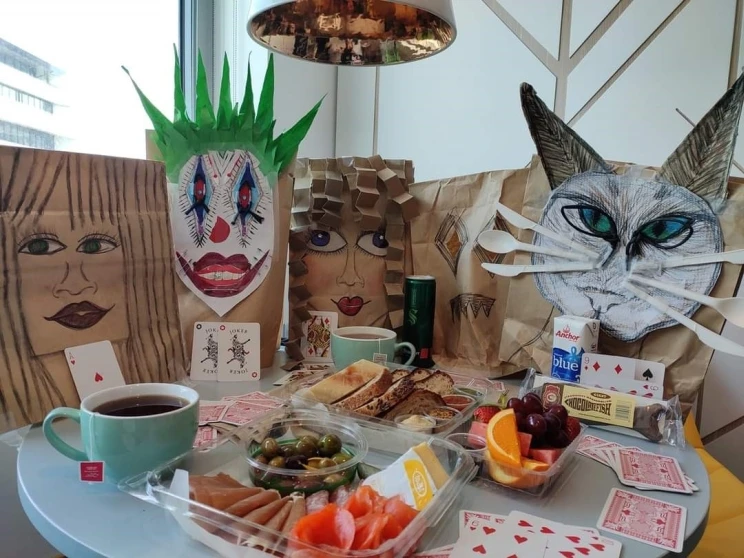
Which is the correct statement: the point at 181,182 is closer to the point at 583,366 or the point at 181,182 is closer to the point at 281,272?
the point at 281,272

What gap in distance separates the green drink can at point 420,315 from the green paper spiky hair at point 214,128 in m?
0.33

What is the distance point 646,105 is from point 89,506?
4.13ft

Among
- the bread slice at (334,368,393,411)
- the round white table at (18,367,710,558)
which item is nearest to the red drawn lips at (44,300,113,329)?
the round white table at (18,367,710,558)

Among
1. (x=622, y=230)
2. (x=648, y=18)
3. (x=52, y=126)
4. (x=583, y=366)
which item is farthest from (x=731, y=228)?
(x=52, y=126)

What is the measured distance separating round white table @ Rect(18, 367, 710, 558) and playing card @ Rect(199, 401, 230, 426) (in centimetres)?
15

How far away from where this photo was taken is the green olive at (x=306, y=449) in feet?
1.86

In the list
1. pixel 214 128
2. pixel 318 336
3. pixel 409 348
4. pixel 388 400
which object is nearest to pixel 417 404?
pixel 388 400

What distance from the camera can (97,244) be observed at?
2.57ft

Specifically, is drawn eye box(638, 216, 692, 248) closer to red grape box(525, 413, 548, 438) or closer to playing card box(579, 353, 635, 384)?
playing card box(579, 353, 635, 384)

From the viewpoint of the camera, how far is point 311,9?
0.90 meters

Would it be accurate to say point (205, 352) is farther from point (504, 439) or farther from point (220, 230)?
point (504, 439)

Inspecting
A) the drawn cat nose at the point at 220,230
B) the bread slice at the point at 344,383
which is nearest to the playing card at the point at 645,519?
the bread slice at the point at 344,383

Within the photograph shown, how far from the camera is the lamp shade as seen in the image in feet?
2.94

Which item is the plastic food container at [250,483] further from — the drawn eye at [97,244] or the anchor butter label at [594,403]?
the drawn eye at [97,244]
